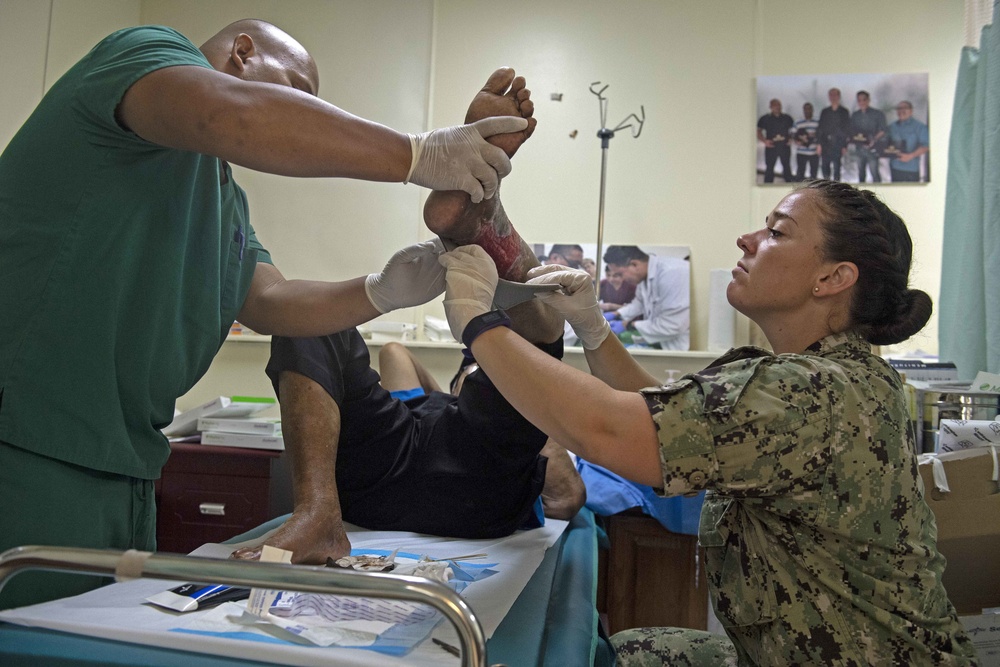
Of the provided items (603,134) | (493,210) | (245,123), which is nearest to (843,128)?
(603,134)

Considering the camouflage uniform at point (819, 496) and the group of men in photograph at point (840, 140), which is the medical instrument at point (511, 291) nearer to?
the camouflage uniform at point (819, 496)

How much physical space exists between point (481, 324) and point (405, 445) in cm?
71

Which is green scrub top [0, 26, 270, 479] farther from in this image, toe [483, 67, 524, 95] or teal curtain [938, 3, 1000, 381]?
teal curtain [938, 3, 1000, 381]

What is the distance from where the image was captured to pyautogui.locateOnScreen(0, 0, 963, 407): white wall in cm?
324

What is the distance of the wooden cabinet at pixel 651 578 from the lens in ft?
7.46

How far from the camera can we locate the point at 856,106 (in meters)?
3.27

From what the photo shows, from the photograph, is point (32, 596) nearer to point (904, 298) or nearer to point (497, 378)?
point (497, 378)

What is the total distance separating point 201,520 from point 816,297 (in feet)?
6.43

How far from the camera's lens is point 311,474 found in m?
1.50

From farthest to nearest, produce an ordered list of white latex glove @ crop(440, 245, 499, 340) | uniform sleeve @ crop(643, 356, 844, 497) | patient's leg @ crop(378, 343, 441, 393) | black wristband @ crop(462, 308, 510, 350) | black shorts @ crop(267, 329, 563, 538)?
patient's leg @ crop(378, 343, 441, 393) → black shorts @ crop(267, 329, 563, 538) → white latex glove @ crop(440, 245, 499, 340) → black wristband @ crop(462, 308, 510, 350) → uniform sleeve @ crop(643, 356, 844, 497)

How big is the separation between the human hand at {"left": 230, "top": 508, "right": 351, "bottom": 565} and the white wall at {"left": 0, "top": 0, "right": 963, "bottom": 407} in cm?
213

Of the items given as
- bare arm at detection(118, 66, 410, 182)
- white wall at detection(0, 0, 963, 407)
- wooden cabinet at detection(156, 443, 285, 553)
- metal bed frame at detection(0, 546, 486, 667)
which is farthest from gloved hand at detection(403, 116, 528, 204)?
white wall at detection(0, 0, 963, 407)

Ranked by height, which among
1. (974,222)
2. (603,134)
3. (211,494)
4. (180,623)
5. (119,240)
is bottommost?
(211,494)

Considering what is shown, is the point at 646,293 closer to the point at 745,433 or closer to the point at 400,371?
the point at 400,371
